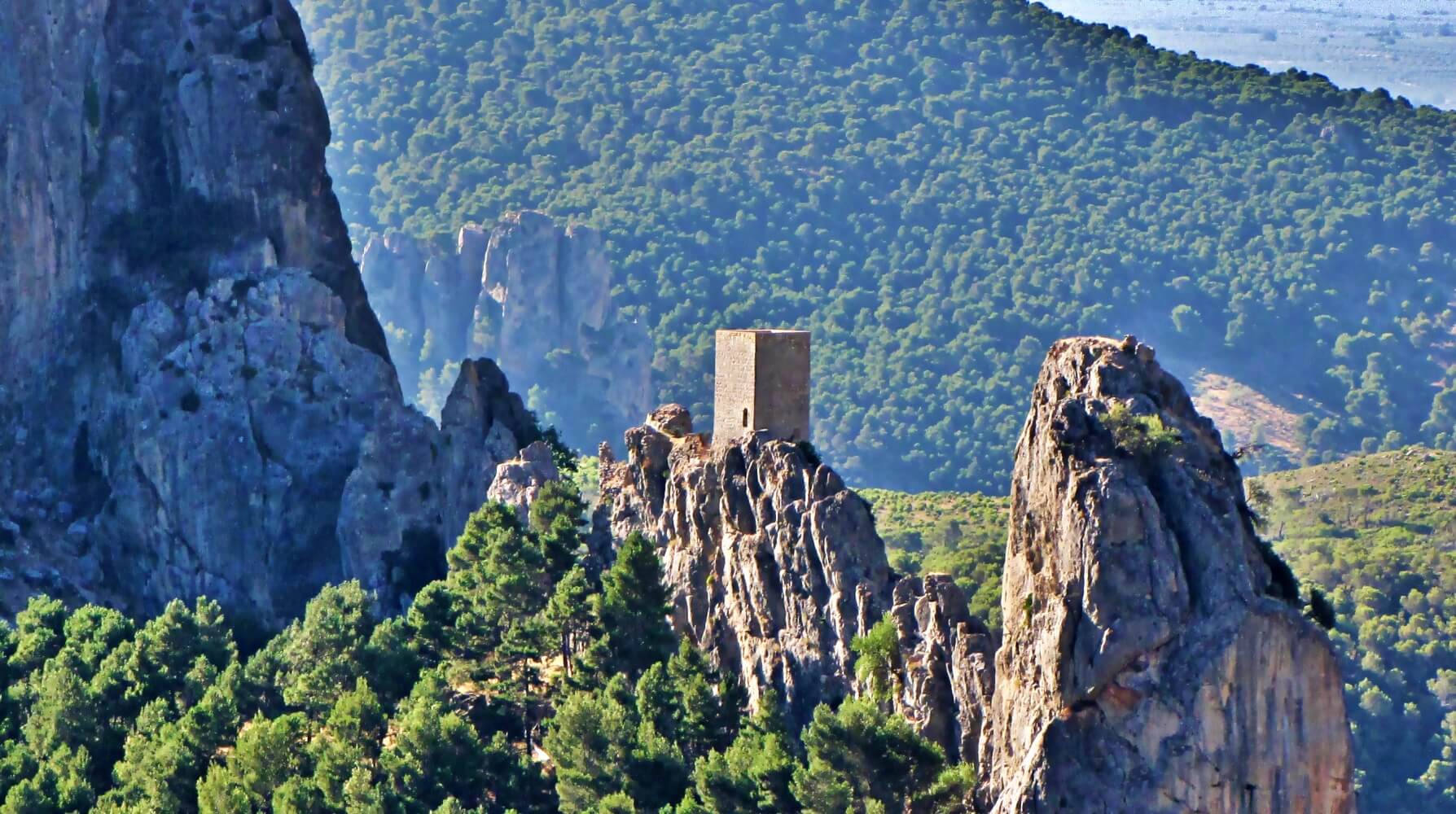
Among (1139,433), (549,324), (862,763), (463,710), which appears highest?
(1139,433)

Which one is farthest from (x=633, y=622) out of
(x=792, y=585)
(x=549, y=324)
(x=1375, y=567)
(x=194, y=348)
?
(x=549, y=324)

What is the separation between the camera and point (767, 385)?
76.8 m

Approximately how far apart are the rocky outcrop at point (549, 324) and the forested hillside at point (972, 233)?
3.55 meters

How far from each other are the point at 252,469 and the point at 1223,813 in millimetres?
49676

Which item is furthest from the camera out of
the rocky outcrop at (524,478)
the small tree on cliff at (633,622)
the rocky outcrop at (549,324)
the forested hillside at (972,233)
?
the forested hillside at (972,233)

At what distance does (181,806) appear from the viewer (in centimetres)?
7338

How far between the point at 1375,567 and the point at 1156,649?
258 ft

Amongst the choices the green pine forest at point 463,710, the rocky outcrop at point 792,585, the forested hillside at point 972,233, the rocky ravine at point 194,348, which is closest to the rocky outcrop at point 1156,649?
the green pine forest at point 463,710

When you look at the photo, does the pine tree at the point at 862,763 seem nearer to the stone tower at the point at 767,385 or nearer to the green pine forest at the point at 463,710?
the green pine forest at the point at 463,710

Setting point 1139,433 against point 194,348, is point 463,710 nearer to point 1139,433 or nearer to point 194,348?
point 194,348

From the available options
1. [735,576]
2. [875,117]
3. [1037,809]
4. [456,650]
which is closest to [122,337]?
[456,650]

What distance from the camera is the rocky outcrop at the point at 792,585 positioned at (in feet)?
204

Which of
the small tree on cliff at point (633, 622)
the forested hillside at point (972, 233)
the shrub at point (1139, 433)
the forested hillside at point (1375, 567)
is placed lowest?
the forested hillside at point (1375, 567)

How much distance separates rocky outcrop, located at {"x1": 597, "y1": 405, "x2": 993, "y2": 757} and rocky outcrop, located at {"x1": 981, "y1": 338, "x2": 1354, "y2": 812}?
A: 662 cm
